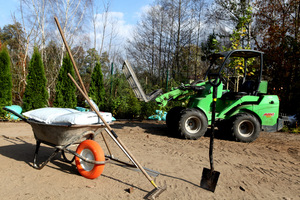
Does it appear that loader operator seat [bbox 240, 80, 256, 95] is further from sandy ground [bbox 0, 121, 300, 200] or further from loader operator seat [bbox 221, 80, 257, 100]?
sandy ground [bbox 0, 121, 300, 200]

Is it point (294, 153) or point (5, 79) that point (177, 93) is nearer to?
point (294, 153)

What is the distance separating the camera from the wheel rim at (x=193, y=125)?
6.14m

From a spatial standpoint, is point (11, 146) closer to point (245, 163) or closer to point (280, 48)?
point (245, 163)

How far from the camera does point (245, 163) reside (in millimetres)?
4352

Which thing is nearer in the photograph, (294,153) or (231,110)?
(294,153)

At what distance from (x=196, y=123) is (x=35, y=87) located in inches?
267

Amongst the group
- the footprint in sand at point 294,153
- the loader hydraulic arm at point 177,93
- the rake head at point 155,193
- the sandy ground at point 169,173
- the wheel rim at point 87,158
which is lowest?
the footprint in sand at point 294,153

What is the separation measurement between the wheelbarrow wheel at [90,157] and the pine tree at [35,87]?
6.91 metres

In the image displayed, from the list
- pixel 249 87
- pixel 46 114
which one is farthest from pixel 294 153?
pixel 46 114

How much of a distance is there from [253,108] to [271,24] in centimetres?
656

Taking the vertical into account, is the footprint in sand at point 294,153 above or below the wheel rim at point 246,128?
below

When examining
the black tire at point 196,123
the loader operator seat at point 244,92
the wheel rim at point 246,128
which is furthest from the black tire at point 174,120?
the wheel rim at point 246,128

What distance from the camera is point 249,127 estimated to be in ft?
20.4

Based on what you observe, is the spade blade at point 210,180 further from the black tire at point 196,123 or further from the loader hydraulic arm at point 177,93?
the loader hydraulic arm at point 177,93
